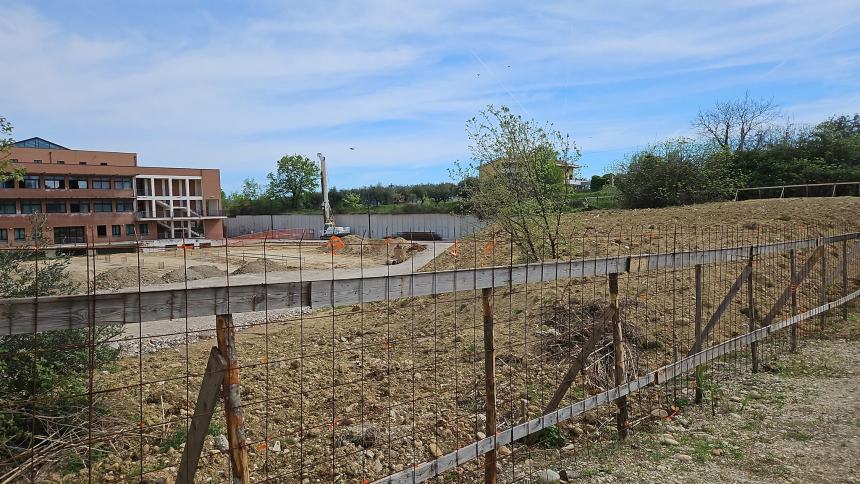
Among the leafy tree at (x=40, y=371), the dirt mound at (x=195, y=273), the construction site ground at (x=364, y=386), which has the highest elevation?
the leafy tree at (x=40, y=371)

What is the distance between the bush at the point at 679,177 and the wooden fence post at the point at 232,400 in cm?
2773

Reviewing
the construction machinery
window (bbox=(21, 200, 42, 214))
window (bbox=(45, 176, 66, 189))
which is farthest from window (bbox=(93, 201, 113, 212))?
the construction machinery

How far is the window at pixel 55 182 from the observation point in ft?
163

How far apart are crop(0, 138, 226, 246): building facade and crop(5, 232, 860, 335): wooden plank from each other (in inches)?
1701

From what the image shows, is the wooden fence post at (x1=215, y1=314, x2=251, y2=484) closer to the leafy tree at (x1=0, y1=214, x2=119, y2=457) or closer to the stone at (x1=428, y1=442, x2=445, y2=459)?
the leafy tree at (x1=0, y1=214, x2=119, y2=457)

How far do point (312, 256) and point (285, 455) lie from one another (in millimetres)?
35342

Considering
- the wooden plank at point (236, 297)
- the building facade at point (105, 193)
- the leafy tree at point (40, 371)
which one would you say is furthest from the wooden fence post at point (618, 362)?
the building facade at point (105, 193)

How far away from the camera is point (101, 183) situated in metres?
53.0

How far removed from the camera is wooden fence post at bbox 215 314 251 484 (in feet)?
9.35

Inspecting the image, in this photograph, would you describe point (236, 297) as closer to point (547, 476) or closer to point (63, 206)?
point (547, 476)

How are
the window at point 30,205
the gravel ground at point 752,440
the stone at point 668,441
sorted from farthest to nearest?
the window at point 30,205 → the stone at point 668,441 → the gravel ground at point 752,440

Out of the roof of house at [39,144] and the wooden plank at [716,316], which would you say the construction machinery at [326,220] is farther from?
the wooden plank at [716,316]

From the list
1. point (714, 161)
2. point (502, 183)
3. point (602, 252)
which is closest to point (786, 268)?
point (602, 252)

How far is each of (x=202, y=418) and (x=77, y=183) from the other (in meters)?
58.6
